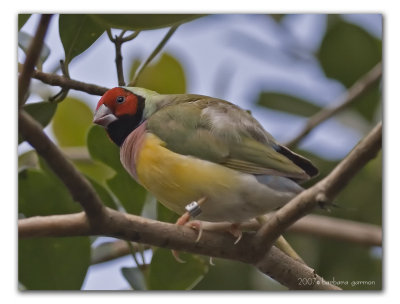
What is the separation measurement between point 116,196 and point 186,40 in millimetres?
450

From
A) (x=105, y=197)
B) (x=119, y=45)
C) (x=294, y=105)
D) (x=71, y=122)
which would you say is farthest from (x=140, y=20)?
(x=294, y=105)

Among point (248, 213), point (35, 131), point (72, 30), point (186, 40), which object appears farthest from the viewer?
point (186, 40)

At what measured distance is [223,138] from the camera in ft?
4.75

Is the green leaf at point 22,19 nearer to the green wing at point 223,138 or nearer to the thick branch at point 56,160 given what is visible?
the green wing at point 223,138

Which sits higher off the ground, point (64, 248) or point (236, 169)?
point (236, 169)

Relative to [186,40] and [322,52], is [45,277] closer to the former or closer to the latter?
[186,40]

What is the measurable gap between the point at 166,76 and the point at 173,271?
0.53 meters

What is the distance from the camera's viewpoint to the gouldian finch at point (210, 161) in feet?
4.56

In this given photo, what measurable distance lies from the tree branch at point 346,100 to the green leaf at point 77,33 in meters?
0.63

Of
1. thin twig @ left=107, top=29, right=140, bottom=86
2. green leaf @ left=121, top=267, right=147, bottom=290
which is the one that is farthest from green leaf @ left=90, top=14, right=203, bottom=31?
green leaf @ left=121, top=267, right=147, bottom=290

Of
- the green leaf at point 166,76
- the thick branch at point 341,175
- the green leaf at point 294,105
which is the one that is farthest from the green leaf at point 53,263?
the green leaf at point 294,105

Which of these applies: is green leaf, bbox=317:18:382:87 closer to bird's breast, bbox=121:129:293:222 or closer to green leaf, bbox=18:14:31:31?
bird's breast, bbox=121:129:293:222
